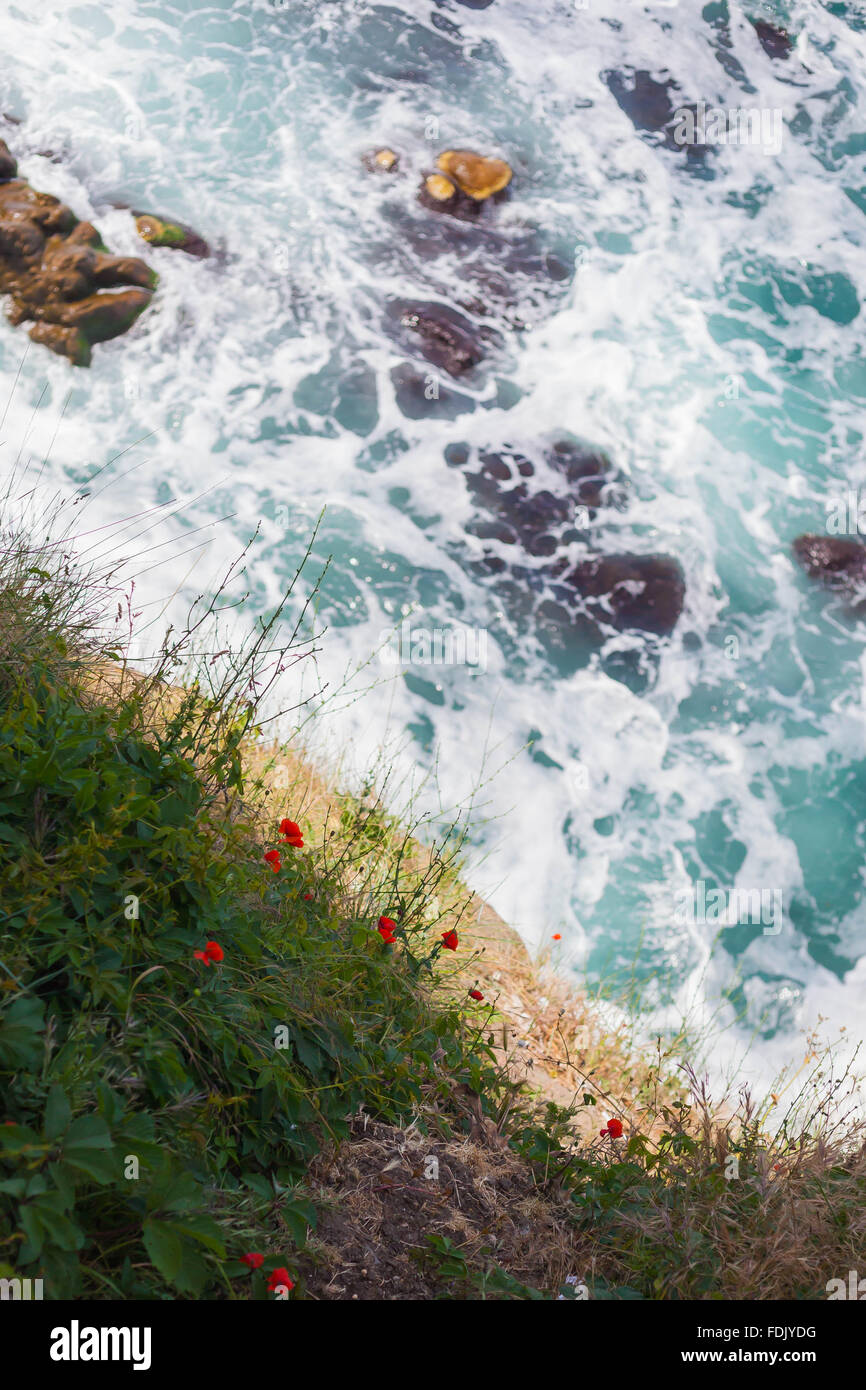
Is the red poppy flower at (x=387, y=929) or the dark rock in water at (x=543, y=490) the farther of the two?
the dark rock in water at (x=543, y=490)

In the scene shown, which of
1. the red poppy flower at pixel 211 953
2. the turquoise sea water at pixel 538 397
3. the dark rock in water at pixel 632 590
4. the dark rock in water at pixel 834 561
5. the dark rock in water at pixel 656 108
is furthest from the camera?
the dark rock in water at pixel 656 108

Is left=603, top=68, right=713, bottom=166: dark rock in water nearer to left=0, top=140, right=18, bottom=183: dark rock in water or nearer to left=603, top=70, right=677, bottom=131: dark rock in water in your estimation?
left=603, top=70, right=677, bottom=131: dark rock in water

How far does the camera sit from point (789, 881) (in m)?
7.14

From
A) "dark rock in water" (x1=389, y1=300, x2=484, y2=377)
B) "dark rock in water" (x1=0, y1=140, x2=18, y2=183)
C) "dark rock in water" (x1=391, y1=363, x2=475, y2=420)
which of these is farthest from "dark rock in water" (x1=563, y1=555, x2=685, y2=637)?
"dark rock in water" (x1=0, y1=140, x2=18, y2=183)

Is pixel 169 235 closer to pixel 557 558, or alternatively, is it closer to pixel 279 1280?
pixel 557 558

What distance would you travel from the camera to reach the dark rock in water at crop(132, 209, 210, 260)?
29.8ft

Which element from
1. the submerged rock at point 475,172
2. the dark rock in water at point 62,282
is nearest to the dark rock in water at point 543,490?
the dark rock in water at point 62,282

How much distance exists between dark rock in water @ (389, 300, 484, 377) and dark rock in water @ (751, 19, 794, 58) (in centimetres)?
631

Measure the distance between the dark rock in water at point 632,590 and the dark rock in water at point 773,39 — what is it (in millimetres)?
7888

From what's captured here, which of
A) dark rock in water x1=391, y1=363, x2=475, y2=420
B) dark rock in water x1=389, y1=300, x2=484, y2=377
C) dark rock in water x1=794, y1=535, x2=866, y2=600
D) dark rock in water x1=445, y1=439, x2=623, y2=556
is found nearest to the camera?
dark rock in water x1=445, y1=439, x2=623, y2=556

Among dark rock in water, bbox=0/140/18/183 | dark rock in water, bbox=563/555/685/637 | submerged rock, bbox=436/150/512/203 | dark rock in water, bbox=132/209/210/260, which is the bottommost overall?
dark rock in water, bbox=563/555/685/637

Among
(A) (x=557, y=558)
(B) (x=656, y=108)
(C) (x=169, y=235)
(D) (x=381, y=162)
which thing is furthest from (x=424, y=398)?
(B) (x=656, y=108)

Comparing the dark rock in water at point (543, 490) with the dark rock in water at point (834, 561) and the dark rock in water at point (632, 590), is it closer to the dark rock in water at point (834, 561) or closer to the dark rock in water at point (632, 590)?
the dark rock in water at point (632, 590)

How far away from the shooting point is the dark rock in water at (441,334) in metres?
8.96
